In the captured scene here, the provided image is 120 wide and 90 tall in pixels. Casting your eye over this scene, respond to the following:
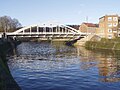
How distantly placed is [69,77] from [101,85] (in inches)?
228

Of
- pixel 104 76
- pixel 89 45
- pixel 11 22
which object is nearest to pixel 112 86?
pixel 104 76

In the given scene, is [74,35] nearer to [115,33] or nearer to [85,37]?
[85,37]

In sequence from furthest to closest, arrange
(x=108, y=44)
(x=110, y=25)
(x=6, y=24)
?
(x=6, y=24), (x=110, y=25), (x=108, y=44)

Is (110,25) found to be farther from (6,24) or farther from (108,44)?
(6,24)

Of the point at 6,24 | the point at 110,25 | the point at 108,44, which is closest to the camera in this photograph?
the point at 108,44

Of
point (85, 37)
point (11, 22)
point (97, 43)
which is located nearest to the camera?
point (97, 43)

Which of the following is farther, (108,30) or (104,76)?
(108,30)

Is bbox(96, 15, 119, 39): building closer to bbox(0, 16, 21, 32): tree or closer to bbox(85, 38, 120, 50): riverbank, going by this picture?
bbox(85, 38, 120, 50): riverbank

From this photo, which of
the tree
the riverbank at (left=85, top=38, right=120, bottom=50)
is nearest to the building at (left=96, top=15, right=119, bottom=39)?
the riverbank at (left=85, top=38, right=120, bottom=50)

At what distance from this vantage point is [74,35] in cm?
11144

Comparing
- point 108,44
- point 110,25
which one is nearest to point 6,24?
point 110,25

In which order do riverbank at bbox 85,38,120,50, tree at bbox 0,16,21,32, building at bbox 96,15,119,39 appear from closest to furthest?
riverbank at bbox 85,38,120,50
building at bbox 96,15,119,39
tree at bbox 0,16,21,32

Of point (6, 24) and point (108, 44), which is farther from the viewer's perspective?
point (6, 24)

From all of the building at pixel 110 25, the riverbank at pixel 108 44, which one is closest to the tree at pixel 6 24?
the building at pixel 110 25
